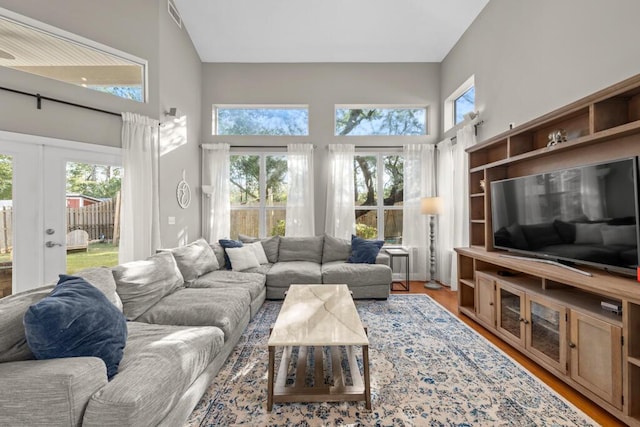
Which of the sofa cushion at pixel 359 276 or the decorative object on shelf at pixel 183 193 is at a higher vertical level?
the decorative object on shelf at pixel 183 193

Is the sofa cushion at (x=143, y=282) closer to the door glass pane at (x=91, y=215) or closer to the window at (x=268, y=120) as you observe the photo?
the door glass pane at (x=91, y=215)

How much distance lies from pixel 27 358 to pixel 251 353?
4.70ft

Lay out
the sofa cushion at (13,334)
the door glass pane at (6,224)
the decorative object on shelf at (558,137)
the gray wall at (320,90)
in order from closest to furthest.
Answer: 1. the sofa cushion at (13,334)
2. the decorative object on shelf at (558,137)
3. the door glass pane at (6,224)
4. the gray wall at (320,90)

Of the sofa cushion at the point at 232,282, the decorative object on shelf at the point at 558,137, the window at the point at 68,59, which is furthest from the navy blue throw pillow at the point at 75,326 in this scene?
the decorative object on shelf at the point at 558,137

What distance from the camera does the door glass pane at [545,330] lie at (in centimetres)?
201

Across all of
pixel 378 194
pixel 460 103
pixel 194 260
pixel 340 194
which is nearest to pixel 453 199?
pixel 378 194

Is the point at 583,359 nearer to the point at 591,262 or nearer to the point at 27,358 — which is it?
the point at 591,262

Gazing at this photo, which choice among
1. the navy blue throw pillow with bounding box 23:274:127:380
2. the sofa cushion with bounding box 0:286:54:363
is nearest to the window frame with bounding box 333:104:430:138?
the navy blue throw pillow with bounding box 23:274:127:380

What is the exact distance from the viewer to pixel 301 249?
4.43 metres

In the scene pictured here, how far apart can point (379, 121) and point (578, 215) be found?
11.7 ft

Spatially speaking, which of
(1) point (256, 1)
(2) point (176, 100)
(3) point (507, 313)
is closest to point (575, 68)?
(3) point (507, 313)

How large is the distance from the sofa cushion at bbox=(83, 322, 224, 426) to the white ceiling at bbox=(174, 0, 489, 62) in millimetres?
4140

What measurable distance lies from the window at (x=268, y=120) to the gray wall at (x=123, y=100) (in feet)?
2.11

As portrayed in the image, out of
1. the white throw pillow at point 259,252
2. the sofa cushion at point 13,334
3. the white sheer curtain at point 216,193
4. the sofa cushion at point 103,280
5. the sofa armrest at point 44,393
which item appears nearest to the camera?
the sofa armrest at point 44,393
